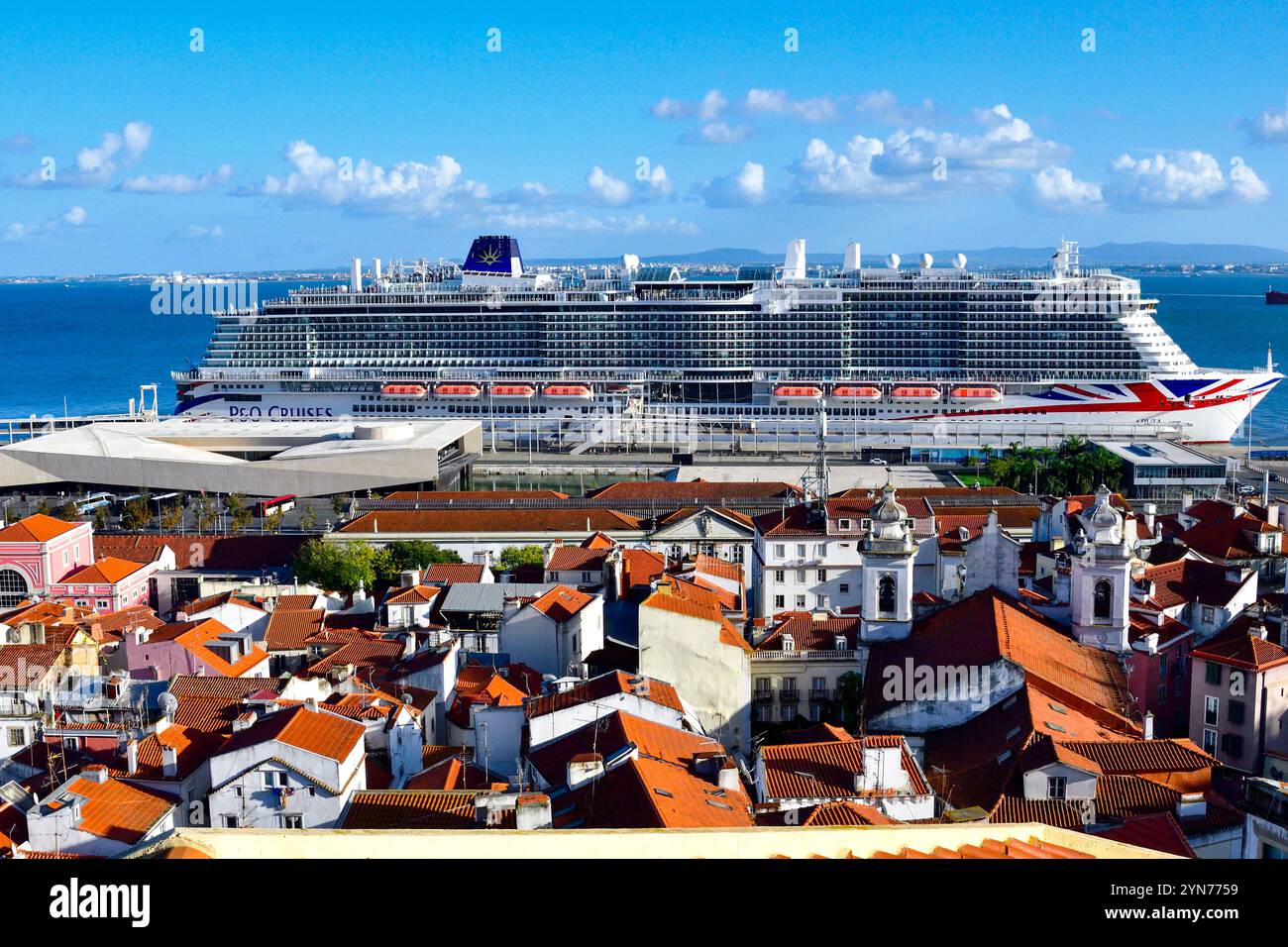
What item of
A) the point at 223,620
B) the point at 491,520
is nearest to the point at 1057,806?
the point at 223,620

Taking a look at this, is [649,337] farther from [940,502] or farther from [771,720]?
[771,720]

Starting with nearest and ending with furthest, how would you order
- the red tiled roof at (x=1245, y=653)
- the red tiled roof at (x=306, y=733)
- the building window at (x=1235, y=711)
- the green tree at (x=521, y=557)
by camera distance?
1. the red tiled roof at (x=306, y=733)
2. the red tiled roof at (x=1245, y=653)
3. the building window at (x=1235, y=711)
4. the green tree at (x=521, y=557)

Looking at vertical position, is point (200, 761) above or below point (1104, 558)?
below

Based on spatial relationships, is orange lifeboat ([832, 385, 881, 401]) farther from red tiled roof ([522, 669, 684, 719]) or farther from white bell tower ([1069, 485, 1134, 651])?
red tiled roof ([522, 669, 684, 719])

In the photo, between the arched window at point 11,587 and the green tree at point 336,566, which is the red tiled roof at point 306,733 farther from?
the arched window at point 11,587

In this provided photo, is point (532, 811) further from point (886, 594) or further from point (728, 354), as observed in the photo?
point (728, 354)

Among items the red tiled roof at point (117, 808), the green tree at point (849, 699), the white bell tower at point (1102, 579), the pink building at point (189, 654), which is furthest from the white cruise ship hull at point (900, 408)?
the red tiled roof at point (117, 808)
